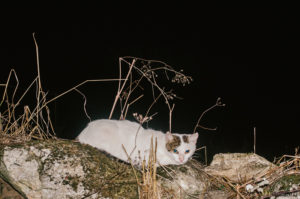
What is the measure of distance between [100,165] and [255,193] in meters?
1.32

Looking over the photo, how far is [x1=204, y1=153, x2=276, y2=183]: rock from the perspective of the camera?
2430mm

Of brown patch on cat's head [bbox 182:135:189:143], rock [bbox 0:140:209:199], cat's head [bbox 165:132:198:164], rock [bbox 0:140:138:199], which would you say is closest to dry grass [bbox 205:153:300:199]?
rock [bbox 0:140:209:199]

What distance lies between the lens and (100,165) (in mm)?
2004

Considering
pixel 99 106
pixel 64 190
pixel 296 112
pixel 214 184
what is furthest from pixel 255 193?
pixel 296 112

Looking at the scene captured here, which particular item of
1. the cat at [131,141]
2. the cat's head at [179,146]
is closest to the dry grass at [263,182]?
the cat at [131,141]

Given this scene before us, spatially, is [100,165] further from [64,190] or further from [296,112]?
[296,112]

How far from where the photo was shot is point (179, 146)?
3537mm

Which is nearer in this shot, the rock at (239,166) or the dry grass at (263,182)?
the dry grass at (263,182)

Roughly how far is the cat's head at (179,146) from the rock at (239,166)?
2.69 feet

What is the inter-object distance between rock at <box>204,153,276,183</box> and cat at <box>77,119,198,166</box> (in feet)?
2.51

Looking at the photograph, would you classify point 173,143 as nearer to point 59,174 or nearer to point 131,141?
point 131,141

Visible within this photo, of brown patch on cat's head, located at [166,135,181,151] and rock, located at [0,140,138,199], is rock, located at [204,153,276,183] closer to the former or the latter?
brown patch on cat's head, located at [166,135,181,151]

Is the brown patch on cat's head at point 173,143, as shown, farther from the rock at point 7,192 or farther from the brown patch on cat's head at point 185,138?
the rock at point 7,192

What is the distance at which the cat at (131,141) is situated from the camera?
2.97 meters
